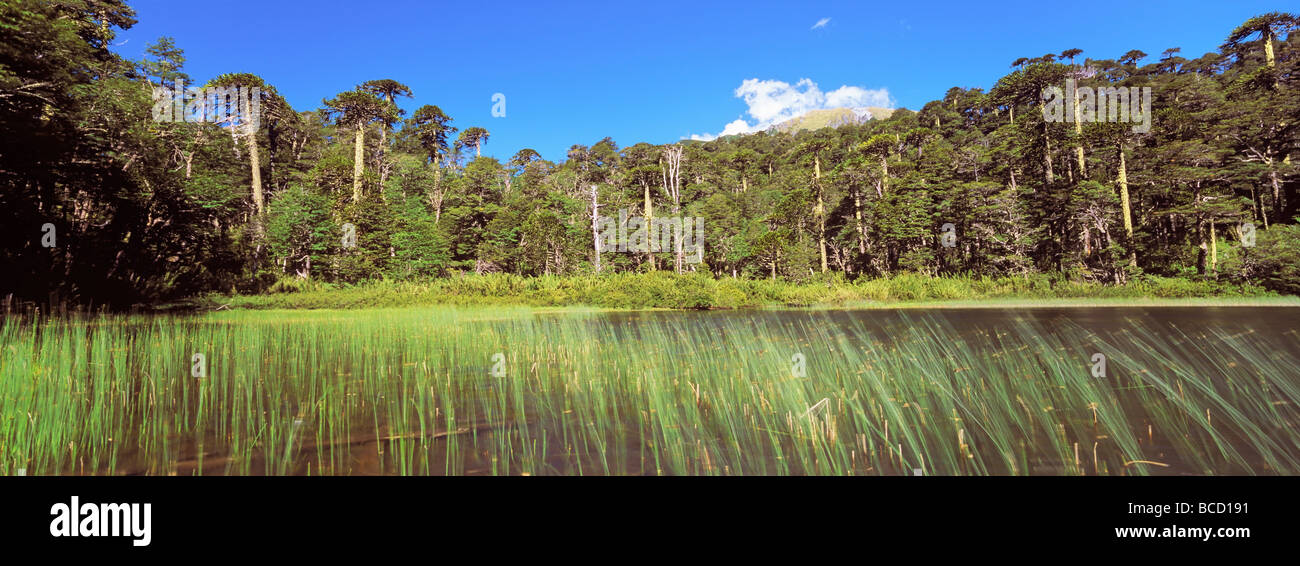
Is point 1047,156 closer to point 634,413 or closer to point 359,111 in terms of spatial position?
point 634,413

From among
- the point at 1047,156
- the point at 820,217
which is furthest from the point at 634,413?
the point at 1047,156

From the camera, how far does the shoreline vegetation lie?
74.7ft

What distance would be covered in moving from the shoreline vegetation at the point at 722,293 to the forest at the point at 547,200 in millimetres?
1687

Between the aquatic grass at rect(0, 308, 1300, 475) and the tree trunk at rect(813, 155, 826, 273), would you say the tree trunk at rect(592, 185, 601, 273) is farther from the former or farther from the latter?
the aquatic grass at rect(0, 308, 1300, 475)

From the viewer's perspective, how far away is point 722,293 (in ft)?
86.7

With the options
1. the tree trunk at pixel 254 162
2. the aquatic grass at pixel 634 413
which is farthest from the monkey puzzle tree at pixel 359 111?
the aquatic grass at pixel 634 413

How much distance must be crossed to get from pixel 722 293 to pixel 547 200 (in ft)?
70.0

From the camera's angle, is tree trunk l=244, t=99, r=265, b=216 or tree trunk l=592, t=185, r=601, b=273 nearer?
tree trunk l=244, t=99, r=265, b=216

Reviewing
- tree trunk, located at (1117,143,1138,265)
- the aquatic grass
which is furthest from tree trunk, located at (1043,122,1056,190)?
the aquatic grass

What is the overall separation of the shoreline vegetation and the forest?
5.53 feet

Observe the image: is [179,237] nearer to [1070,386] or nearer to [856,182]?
[1070,386]

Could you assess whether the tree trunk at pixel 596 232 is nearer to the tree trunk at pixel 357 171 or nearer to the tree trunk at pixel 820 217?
the tree trunk at pixel 820 217

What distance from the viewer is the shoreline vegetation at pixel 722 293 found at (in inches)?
896
